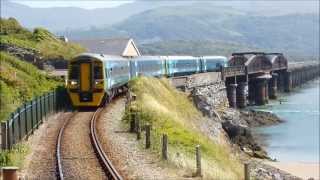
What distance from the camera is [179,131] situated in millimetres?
26328

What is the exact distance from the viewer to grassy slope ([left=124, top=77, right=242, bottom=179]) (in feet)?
69.2

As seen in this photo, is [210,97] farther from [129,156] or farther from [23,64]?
[129,156]

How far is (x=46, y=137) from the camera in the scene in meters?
23.7

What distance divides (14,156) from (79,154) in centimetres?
205

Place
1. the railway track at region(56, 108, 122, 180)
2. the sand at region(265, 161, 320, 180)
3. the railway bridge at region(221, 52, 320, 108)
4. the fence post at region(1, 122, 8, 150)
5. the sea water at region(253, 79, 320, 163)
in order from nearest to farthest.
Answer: the railway track at region(56, 108, 122, 180)
the fence post at region(1, 122, 8, 150)
the sand at region(265, 161, 320, 180)
the sea water at region(253, 79, 320, 163)
the railway bridge at region(221, 52, 320, 108)

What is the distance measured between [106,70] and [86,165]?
16762 mm

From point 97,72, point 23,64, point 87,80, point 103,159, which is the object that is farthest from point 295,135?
point 103,159

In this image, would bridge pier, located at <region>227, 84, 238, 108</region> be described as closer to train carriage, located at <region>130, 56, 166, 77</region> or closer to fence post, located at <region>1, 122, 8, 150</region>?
train carriage, located at <region>130, 56, 166, 77</region>

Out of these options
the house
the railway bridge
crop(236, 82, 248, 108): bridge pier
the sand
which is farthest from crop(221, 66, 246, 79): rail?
the sand

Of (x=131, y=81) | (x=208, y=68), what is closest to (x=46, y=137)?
(x=131, y=81)

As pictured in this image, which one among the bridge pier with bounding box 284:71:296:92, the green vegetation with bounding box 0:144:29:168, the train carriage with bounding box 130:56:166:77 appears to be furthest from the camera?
the bridge pier with bounding box 284:71:296:92

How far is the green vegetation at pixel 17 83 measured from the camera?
1182 inches

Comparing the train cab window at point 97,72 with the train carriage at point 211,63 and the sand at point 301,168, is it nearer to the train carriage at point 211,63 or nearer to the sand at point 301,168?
the sand at point 301,168

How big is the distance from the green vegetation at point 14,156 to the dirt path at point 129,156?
2.63 metres
